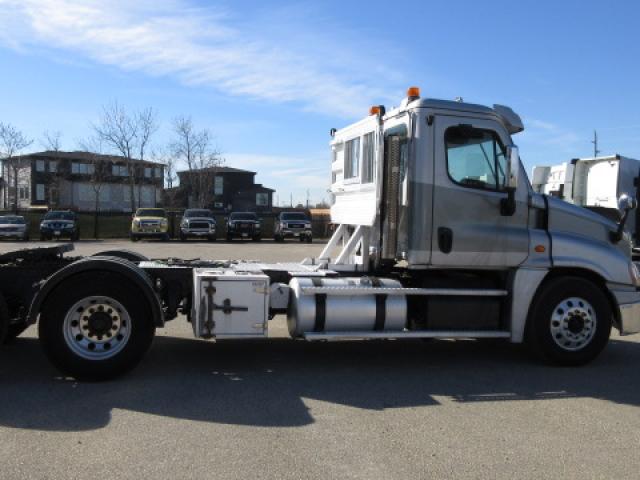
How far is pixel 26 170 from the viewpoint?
73062mm

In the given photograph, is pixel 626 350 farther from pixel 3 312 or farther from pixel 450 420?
pixel 3 312

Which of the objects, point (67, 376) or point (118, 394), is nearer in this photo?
point (118, 394)

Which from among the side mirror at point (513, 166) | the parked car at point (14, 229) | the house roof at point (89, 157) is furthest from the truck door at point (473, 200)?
the house roof at point (89, 157)

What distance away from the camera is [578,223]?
23.8 feet

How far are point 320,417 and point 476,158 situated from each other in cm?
347

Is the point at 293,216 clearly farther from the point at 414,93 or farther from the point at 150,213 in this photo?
the point at 414,93

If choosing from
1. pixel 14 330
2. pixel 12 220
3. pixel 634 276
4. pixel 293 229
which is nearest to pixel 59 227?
pixel 12 220

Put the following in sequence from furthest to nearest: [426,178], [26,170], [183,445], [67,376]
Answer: [26,170]
[426,178]
[67,376]
[183,445]

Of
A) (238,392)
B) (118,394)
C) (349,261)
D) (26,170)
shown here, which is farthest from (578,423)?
(26,170)

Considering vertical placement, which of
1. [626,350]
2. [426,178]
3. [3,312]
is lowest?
[626,350]

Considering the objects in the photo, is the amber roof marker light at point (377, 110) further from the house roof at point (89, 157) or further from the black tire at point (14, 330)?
the house roof at point (89, 157)

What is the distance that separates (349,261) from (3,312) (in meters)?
3.96

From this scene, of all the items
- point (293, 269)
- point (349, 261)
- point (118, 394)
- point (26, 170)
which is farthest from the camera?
point (26, 170)

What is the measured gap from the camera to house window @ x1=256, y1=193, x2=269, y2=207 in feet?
267
